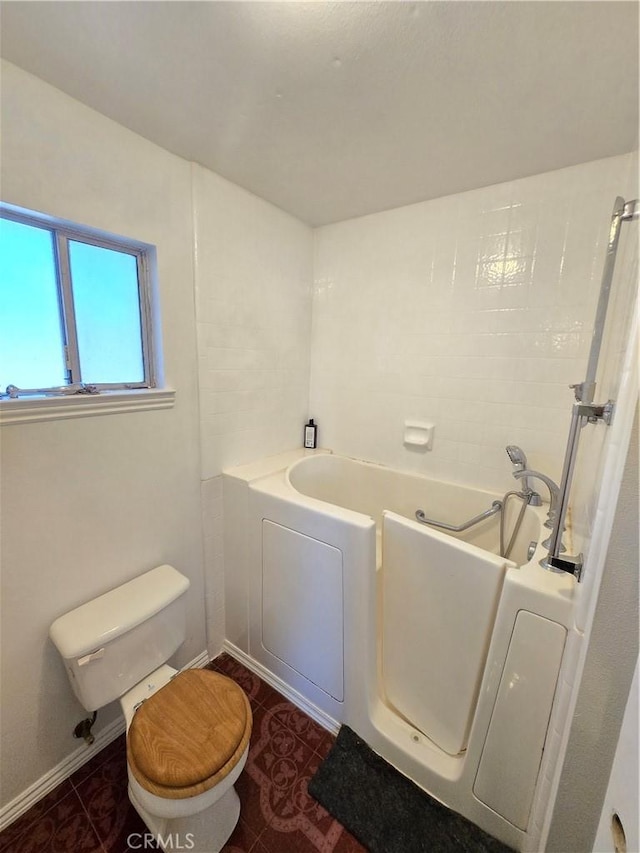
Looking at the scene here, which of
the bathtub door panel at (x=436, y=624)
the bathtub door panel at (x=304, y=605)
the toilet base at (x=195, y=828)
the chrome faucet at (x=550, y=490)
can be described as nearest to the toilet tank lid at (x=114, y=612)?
the bathtub door panel at (x=304, y=605)

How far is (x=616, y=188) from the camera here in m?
1.30

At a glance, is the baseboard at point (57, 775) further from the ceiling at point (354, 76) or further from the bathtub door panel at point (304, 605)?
the ceiling at point (354, 76)

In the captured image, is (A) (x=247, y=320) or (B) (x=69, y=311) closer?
(B) (x=69, y=311)

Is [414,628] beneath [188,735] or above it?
above

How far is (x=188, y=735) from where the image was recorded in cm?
102

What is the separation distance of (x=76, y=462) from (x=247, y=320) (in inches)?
39.9

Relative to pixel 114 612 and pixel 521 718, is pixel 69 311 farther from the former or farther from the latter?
pixel 521 718

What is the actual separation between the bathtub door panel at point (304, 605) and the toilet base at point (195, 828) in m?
0.50

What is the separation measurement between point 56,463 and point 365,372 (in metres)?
1.57

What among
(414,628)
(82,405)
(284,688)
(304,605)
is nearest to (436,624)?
(414,628)

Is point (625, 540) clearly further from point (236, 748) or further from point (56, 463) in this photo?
point (56, 463)

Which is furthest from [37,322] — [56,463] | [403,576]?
[403,576]

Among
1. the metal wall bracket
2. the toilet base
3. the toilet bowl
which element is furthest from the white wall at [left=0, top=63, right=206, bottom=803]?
the metal wall bracket

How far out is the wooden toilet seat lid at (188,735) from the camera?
36.4 inches
